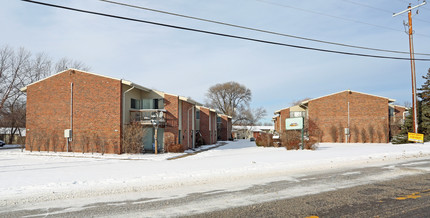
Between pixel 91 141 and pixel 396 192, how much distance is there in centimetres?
2178

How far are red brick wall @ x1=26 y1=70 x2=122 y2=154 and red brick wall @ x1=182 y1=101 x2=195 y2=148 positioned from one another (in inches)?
281

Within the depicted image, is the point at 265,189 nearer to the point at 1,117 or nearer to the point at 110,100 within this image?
the point at 110,100

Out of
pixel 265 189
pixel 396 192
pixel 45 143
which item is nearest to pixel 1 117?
pixel 45 143

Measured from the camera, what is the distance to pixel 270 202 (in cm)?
658

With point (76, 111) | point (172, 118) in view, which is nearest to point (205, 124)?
point (172, 118)

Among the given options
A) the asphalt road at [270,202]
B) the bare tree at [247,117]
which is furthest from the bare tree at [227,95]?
the asphalt road at [270,202]

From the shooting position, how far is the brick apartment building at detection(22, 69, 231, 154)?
77.4 ft

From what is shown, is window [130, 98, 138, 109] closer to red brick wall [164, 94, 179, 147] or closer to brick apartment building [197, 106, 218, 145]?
red brick wall [164, 94, 179, 147]

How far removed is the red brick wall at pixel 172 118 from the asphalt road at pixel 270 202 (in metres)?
17.6

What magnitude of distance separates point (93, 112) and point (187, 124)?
943cm

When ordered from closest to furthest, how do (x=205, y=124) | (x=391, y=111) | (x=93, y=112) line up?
(x=93, y=112) < (x=391, y=111) < (x=205, y=124)

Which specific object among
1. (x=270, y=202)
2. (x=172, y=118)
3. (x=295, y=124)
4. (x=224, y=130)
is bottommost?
(x=270, y=202)

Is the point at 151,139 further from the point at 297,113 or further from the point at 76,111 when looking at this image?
the point at 297,113

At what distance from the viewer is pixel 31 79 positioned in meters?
42.2
